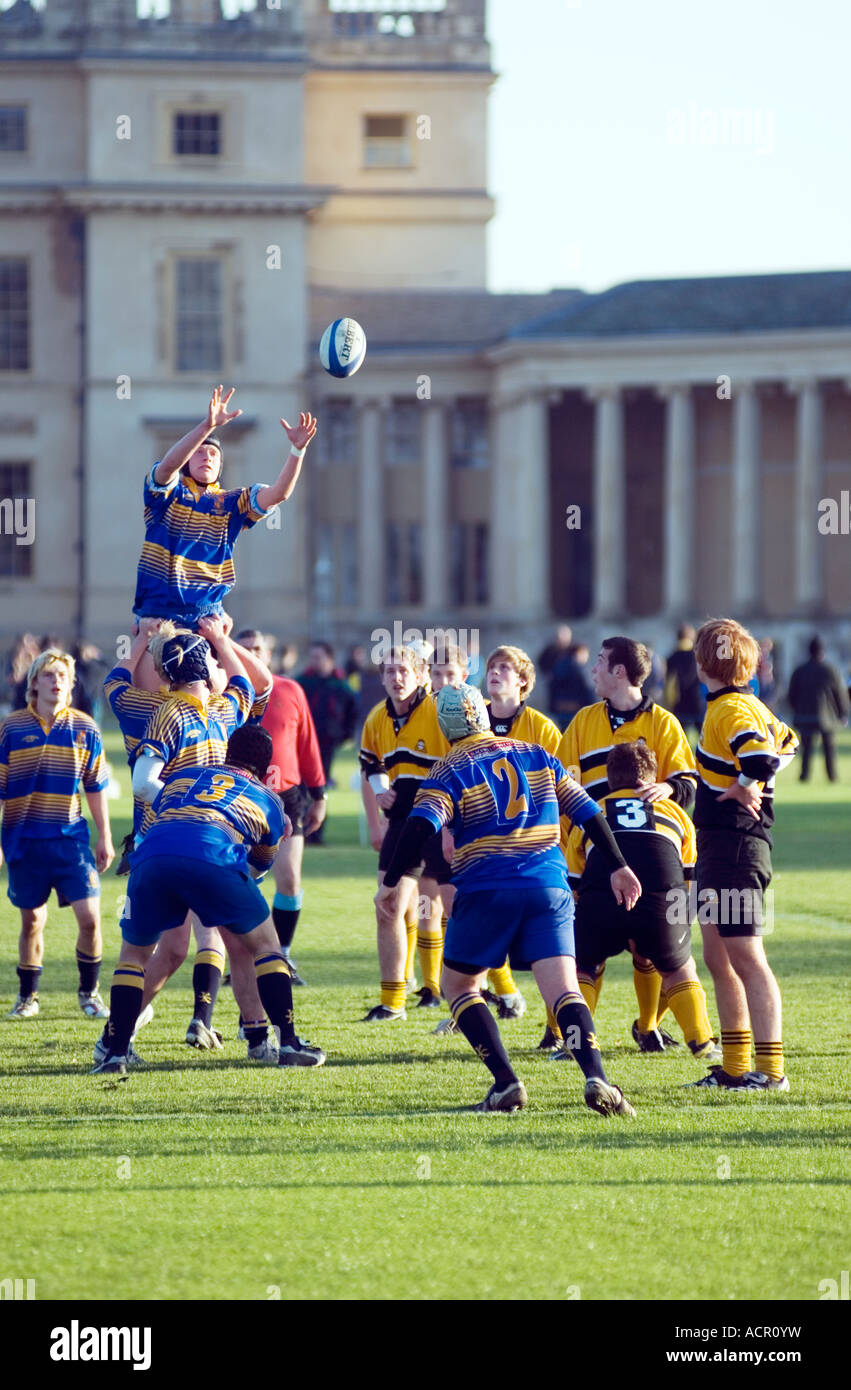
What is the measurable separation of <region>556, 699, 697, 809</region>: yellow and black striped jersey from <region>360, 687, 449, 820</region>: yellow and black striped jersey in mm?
1436

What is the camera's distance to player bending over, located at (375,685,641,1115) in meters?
8.12

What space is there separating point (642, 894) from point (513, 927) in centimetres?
111

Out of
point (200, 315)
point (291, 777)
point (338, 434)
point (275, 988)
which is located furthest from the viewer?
point (338, 434)

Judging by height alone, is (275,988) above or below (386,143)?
below

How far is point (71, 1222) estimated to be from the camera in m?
6.74

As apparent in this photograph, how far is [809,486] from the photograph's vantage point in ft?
169

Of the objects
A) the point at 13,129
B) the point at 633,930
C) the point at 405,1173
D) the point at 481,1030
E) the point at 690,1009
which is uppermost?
the point at 13,129

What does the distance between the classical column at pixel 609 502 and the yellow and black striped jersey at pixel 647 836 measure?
142ft

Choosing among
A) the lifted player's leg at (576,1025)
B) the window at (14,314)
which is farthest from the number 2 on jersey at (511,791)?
the window at (14,314)

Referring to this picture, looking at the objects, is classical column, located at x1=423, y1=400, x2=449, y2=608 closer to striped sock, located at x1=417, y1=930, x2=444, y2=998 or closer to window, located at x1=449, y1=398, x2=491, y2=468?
window, located at x1=449, y1=398, x2=491, y2=468

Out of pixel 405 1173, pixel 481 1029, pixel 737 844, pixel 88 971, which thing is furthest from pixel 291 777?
pixel 405 1173

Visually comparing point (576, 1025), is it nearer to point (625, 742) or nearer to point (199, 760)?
point (625, 742)

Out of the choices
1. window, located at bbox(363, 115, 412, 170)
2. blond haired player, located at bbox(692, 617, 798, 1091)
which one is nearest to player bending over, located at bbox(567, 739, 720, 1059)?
blond haired player, located at bbox(692, 617, 798, 1091)
